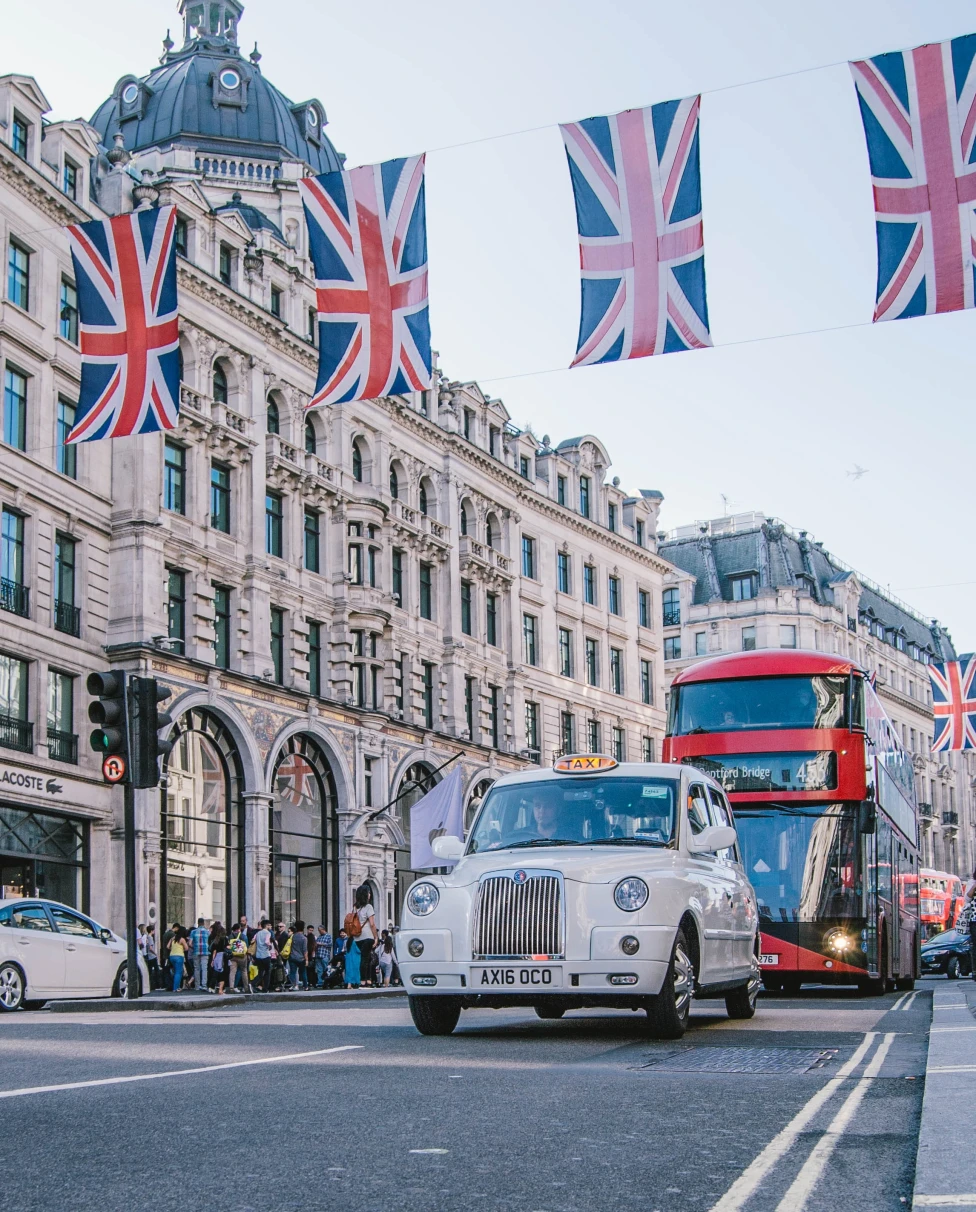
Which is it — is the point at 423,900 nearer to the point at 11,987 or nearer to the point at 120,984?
the point at 11,987

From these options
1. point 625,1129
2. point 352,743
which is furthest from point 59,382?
point 625,1129

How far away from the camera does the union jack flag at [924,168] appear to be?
57.3 ft

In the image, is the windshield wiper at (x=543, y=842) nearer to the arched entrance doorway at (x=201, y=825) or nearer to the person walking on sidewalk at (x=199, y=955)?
the person walking on sidewalk at (x=199, y=955)

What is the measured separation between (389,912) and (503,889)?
34.5m

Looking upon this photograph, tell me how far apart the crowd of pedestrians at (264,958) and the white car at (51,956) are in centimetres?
790

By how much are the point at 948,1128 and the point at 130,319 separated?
18.7 metres

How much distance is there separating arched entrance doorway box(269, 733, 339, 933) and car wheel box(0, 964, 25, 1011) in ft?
65.9

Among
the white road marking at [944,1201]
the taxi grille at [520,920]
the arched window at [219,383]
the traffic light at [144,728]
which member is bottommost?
the white road marking at [944,1201]

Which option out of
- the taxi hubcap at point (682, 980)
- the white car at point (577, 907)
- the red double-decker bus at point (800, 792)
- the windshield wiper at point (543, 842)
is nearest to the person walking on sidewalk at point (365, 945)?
the red double-decker bus at point (800, 792)

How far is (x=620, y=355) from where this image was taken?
18.7 metres

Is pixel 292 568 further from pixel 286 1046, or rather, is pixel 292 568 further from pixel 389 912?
pixel 286 1046

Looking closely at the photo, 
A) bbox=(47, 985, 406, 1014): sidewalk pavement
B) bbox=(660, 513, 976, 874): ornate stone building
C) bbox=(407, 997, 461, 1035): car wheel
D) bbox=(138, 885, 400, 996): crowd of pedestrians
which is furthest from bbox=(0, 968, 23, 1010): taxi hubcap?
bbox=(660, 513, 976, 874): ornate stone building

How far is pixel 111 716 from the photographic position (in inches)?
703

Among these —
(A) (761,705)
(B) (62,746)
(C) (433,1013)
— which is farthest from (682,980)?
(B) (62,746)
